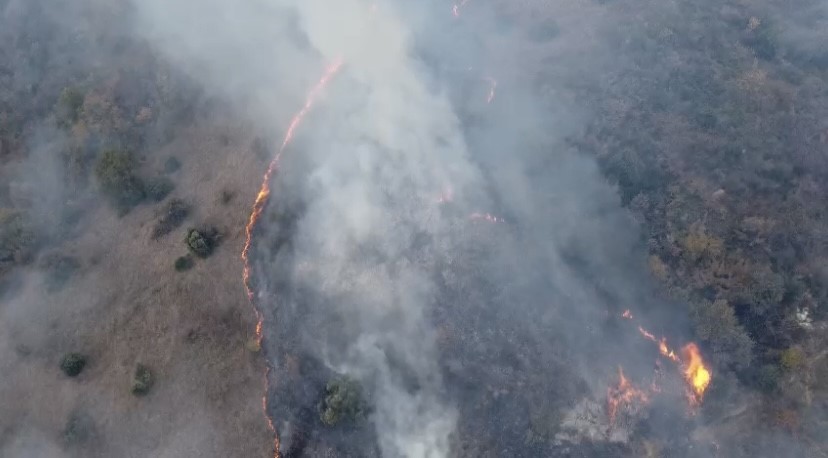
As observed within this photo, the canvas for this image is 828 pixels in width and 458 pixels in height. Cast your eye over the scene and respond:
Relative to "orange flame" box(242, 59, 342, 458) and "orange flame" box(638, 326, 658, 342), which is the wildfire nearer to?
"orange flame" box(638, 326, 658, 342)

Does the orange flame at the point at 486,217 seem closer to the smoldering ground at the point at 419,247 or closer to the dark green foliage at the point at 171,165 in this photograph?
the smoldering ground at the point at 419,247

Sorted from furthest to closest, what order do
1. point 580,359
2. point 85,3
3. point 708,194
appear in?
point 85,3 → point 708,194 → point 580,359

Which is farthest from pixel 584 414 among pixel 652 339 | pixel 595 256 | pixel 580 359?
pixel 595 256

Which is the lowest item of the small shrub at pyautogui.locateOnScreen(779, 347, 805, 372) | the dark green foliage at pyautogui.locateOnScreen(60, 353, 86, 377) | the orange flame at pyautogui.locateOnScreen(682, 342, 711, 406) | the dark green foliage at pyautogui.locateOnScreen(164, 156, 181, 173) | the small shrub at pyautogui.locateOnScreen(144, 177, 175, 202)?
the orange flame at pyautogui.locateOnScreen(682, 342, 711, 406)

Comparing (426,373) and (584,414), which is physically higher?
(426,373)

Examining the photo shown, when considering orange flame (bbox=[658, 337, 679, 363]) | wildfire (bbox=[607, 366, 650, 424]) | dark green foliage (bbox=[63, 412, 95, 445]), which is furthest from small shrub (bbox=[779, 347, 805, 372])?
dark green foliage (bbox=[63, 412, 95, 445])

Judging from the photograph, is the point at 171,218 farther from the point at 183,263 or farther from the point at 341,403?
the point at 341,403

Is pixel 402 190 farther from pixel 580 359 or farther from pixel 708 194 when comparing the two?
pixel 708 194
